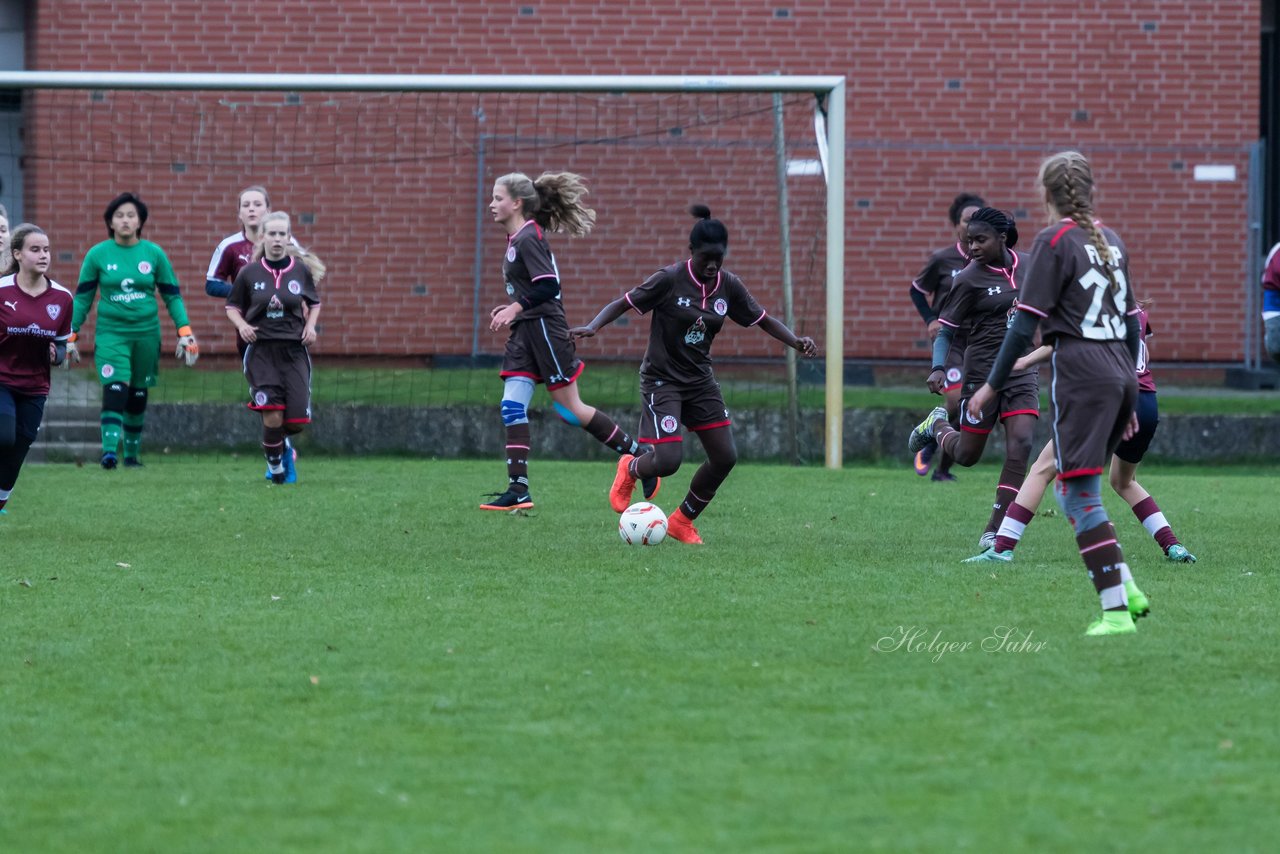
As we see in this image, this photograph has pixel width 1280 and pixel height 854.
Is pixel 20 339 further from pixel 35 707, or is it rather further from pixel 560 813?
pixel 560 813

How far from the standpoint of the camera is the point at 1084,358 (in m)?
6.16

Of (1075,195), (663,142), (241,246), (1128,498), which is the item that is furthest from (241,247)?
(1075,195)

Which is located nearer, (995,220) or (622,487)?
(995,220)

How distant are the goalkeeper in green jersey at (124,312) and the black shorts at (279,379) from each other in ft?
4.56

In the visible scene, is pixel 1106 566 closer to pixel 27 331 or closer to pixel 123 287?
pixel 27 331

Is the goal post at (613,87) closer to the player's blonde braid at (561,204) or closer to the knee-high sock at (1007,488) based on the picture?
the player's blonde braid at (561,204)

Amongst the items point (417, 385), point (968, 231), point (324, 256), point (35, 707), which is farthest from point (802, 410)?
point (35, 707)

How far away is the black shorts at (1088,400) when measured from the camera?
20.0 ft

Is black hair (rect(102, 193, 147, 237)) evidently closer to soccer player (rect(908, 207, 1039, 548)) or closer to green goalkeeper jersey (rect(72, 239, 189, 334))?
green goalkeeper jersey (rect(72, 239, 189, 334))

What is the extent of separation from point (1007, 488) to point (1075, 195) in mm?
2740

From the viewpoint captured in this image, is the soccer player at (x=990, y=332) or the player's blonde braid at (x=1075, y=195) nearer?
the player's blonde braid at (x=1075, y=195)

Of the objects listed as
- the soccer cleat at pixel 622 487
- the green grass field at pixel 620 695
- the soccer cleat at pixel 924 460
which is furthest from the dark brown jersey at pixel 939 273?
the soccer cleat at pixel 622 487

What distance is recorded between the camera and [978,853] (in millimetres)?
3656

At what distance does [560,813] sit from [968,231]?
583 cm
